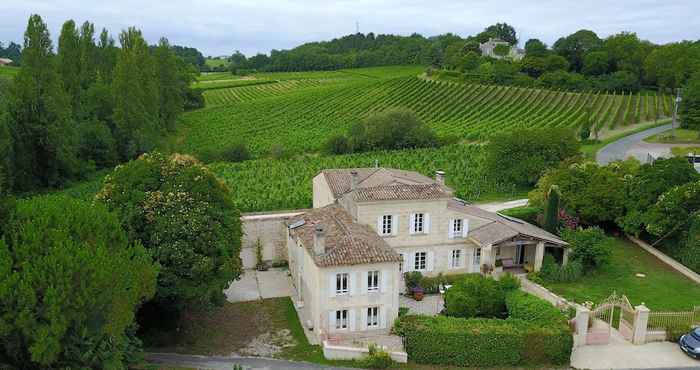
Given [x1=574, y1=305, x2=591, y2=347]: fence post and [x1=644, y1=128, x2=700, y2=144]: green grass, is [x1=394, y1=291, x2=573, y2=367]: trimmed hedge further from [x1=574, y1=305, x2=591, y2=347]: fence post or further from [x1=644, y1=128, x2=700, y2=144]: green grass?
[x1=644, y1=128, x2=700, y2=144]: green grass

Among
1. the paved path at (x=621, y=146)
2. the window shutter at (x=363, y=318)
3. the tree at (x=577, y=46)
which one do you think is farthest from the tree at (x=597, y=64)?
→ the window shutter at (x=363, y=318)

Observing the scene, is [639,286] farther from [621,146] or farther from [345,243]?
[621,146]

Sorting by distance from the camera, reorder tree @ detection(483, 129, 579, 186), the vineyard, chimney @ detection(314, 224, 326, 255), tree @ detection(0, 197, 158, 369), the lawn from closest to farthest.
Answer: tree @ detection(0, 197, 158, 369), chimney @ detection(314, 224, 326, 255), the lawn, tree @ detection(483, 129, 579, 186), the vineyard

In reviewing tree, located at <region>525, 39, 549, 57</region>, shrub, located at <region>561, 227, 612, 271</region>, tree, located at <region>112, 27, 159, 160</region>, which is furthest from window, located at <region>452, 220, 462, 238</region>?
tree, located at <region>525, 39, 549, 57</region>

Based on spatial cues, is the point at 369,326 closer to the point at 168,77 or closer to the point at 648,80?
the point at 168,77

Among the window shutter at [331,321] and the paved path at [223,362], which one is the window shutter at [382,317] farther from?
the paved path at [223,362]

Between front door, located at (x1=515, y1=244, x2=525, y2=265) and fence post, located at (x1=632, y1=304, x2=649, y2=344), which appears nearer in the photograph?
fence post, located at (x1=632, y1=304, x2=649, y2=344)

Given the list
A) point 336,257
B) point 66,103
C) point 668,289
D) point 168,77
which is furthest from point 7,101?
point 668,289
